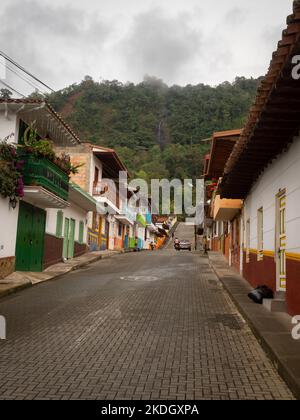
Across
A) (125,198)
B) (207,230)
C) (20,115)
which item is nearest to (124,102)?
(207,230)

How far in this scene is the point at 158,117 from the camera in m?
110

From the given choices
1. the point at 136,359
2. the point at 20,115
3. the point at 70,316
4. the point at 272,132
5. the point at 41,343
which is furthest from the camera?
the point at 20,115

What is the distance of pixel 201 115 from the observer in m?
97.7

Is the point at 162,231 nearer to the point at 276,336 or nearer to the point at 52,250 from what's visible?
the point at 52,250

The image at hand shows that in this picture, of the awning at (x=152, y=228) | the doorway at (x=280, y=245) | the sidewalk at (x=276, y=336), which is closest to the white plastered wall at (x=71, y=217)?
the sidewalk at (x=276, y=336)

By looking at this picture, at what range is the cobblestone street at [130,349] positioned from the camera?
14.2ft

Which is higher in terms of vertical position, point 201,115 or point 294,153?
point 201,115

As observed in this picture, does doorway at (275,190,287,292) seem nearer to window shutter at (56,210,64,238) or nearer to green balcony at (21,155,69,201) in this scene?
green balcony at (21,155,69,201)

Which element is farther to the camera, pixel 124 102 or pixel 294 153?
pixel 124 102

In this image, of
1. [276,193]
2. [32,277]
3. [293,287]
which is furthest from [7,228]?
[293,287]

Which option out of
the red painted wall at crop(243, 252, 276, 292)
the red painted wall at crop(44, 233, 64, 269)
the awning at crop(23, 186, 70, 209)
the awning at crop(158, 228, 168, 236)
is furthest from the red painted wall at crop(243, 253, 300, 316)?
the awning at crop(158, 228, 168, 236)

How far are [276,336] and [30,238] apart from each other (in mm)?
10803

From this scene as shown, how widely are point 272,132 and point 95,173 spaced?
20.5 meters

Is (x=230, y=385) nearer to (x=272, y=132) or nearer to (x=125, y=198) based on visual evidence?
(x=272, y=132)
